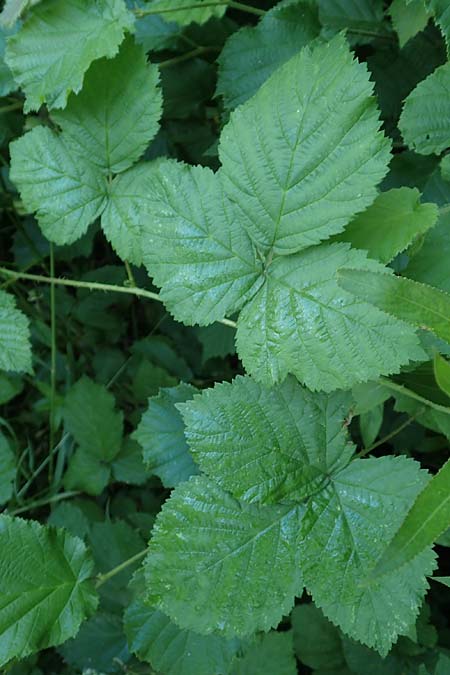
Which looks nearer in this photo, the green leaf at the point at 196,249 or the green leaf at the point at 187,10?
the green leaf at the point at 196,249

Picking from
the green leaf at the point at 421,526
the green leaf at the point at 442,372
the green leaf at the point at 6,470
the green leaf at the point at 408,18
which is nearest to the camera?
the green leaf at the point at 421,526

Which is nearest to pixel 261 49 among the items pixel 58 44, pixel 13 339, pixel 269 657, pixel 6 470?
pixel 58 44

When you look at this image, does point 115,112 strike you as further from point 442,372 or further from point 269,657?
point 269,657

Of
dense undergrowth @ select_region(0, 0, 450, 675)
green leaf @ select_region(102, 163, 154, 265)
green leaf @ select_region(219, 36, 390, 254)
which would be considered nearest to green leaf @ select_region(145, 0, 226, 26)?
dense undergrowth @ select_region(0, 0, 450, 675)

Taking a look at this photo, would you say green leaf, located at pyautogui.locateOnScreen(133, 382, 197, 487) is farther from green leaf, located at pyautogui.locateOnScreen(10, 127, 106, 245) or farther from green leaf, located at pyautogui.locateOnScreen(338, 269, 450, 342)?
green leaf, located at pyautogui.locateOnScreen(338, 269, 450, 342)

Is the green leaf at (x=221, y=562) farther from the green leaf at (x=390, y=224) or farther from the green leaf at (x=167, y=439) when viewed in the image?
the green leaf at (x=390, y=224)

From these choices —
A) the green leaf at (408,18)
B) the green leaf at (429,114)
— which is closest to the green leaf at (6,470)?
the green leaf at (429,114)
